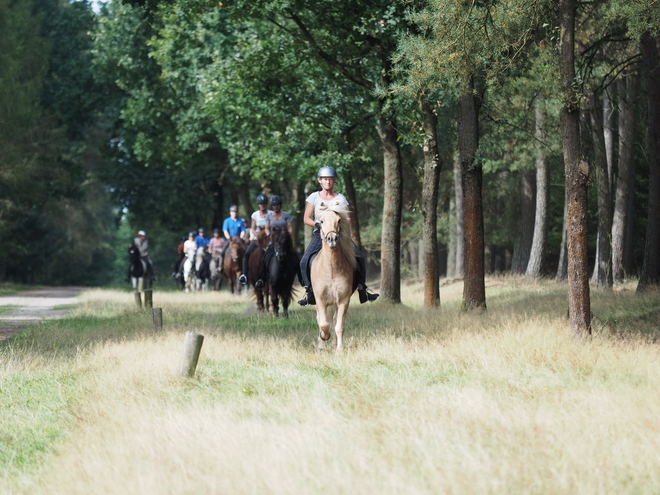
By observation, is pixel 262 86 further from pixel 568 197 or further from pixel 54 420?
pixel 54 420

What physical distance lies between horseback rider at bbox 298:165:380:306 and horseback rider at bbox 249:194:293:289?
13.7ft

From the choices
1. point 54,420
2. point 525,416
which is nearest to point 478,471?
point 525,416

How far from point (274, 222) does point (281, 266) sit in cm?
94

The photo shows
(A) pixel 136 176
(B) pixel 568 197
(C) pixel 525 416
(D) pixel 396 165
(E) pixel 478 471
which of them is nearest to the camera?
(E) pixel 478 471

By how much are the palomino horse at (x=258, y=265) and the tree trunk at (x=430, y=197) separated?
3.44m

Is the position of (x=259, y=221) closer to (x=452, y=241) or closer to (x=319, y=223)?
(x=319, y=223)

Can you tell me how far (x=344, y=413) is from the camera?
9.05 metres

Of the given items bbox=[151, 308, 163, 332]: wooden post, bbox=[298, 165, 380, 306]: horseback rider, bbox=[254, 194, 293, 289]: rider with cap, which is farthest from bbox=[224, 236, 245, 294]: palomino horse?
bbox=[298, 165, 380, 306]: horseback rider

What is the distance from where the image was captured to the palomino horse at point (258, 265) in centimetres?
2081

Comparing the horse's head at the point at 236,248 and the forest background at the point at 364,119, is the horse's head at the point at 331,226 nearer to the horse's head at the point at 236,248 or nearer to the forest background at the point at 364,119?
the forest background at the point at 364,119

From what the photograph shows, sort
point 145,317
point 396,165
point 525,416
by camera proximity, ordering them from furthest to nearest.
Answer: point 396,165 → point 145,317 → point 525,416

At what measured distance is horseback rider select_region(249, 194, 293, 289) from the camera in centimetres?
1889

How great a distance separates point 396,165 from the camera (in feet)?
76.9

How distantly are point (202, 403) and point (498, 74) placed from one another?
8.17m
